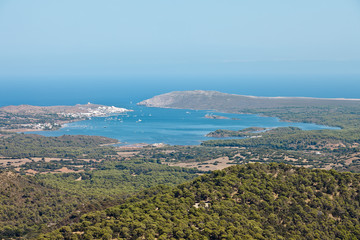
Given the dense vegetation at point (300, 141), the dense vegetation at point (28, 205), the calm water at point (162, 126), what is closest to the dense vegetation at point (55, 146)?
the calm water at point (162, 126)

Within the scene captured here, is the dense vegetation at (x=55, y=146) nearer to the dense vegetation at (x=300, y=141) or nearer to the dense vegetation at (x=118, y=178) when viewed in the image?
the dense vegetation at (x=118, y=178)

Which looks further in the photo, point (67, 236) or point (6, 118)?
point (6, 118)

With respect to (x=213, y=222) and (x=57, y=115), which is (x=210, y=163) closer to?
(x=213, y=222)

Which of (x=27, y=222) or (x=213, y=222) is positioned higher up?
(x=213, y=222)

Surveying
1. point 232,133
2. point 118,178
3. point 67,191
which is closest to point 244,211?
point 67,191

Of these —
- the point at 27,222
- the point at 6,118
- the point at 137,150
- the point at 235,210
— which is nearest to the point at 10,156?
the point at 137,150

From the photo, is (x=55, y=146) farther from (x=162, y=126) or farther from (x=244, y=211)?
(x=244, y=211)
